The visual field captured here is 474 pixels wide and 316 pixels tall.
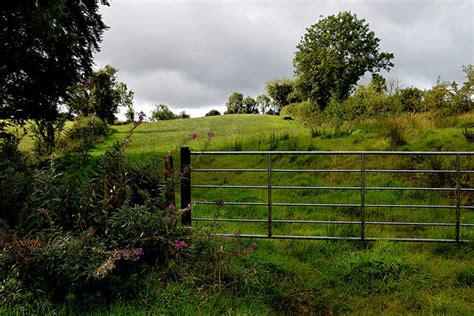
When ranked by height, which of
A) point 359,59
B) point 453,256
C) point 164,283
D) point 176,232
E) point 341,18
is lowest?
point 453,256

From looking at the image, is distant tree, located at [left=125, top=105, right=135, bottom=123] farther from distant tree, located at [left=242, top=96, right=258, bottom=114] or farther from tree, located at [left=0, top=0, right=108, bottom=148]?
distant tree, located at [left=242, top=96, right=258, bottom=114]

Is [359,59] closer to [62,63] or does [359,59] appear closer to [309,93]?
[309,93]

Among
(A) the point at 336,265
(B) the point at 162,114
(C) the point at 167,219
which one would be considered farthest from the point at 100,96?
(B) the point at 162,114

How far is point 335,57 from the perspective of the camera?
37.6 meters

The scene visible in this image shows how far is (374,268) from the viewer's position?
5.31m

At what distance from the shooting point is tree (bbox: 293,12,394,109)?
36938 millimetres

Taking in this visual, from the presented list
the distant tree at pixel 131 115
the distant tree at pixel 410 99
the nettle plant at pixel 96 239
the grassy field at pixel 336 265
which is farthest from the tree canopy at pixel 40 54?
the distant tree at pixel 410 99

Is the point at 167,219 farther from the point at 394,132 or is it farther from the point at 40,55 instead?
the point at 40,55

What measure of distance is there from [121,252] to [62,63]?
1549 cm

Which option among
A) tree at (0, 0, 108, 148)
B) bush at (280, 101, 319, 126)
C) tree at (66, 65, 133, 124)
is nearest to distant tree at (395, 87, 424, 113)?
bush at (280, 101, 319, 126)

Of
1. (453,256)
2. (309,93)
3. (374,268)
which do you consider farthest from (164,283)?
(309,93)

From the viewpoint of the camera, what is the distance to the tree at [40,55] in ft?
44.6

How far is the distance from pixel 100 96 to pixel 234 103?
8956cm

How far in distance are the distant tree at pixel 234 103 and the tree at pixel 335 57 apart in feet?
177
